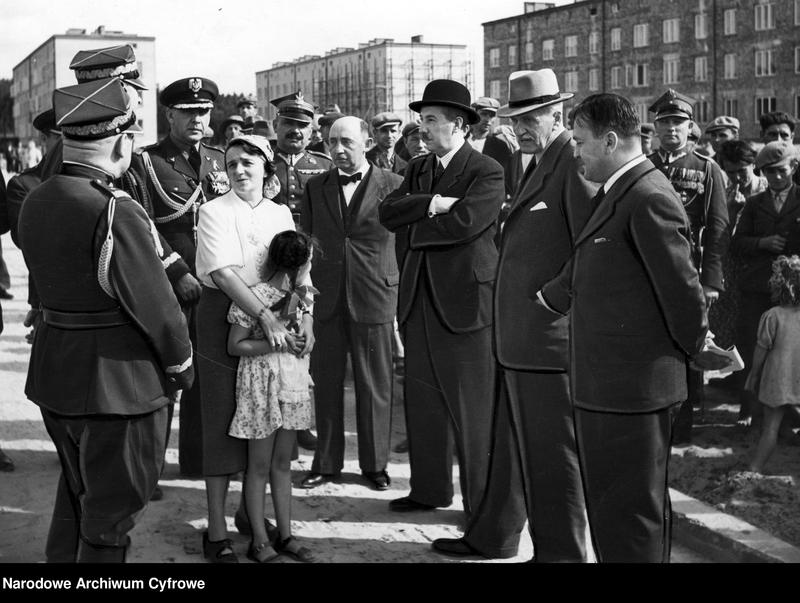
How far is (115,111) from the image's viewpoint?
13.2 feet

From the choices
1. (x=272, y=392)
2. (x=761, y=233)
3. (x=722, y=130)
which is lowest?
(x=272, y=392)

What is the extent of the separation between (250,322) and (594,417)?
1804 mm

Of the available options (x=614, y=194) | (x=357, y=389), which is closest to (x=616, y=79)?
(x=357, y=389)

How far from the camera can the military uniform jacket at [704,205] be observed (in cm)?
674

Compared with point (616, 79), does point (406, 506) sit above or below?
below

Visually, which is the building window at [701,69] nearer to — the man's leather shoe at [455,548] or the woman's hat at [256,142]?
the woman's hat at [256,142]

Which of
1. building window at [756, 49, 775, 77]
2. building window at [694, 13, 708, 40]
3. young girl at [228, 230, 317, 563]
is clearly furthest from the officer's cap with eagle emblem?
building window at [756, 49, 775, 77]

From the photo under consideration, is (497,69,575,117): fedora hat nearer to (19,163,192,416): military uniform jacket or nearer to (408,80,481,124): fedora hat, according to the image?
(408,80,481,124): fedora hat

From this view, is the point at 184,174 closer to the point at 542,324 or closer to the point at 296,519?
the point at 296,519

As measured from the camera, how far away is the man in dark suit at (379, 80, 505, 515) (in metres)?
5.39

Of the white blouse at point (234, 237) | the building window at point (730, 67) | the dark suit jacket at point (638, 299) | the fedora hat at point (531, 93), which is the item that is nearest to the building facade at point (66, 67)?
the white blouse at point (234, 237)

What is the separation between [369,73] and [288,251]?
13.9 feet

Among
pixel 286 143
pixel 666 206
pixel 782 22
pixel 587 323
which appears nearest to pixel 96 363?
pixel 587 323

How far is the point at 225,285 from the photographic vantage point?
4.93 metres
